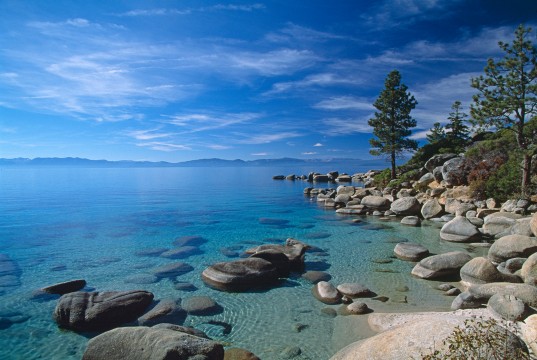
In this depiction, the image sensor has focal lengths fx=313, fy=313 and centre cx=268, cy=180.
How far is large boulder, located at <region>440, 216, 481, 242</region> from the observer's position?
18.4 meters

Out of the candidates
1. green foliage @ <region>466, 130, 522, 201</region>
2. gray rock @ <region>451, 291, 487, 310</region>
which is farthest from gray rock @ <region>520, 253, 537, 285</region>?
green foliage @ <region>466, 130, 522, 201</region>

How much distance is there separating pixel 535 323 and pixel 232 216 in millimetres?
26079

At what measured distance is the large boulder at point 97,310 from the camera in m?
9.69

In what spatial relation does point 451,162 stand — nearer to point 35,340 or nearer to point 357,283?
point 357,283

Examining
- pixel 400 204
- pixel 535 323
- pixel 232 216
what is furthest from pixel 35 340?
pixel 400 204

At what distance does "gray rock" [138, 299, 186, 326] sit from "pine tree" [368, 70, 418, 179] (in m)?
39.0

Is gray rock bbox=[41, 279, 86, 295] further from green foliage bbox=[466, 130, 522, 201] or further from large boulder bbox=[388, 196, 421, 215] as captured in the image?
green foliage bbox=[466, 130, 522, 201]

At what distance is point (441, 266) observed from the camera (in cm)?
1312

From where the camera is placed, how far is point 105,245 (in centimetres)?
2050

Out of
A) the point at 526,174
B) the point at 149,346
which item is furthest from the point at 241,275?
the point at 526,174

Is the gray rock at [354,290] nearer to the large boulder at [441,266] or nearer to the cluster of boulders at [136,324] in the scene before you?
the large boulder at [441,266]

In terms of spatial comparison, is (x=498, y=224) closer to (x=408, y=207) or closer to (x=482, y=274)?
(x=408, y=207)

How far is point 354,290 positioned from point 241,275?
449 cm

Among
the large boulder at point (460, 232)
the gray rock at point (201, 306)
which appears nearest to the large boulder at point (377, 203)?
the large boulder at point (460, 232)
